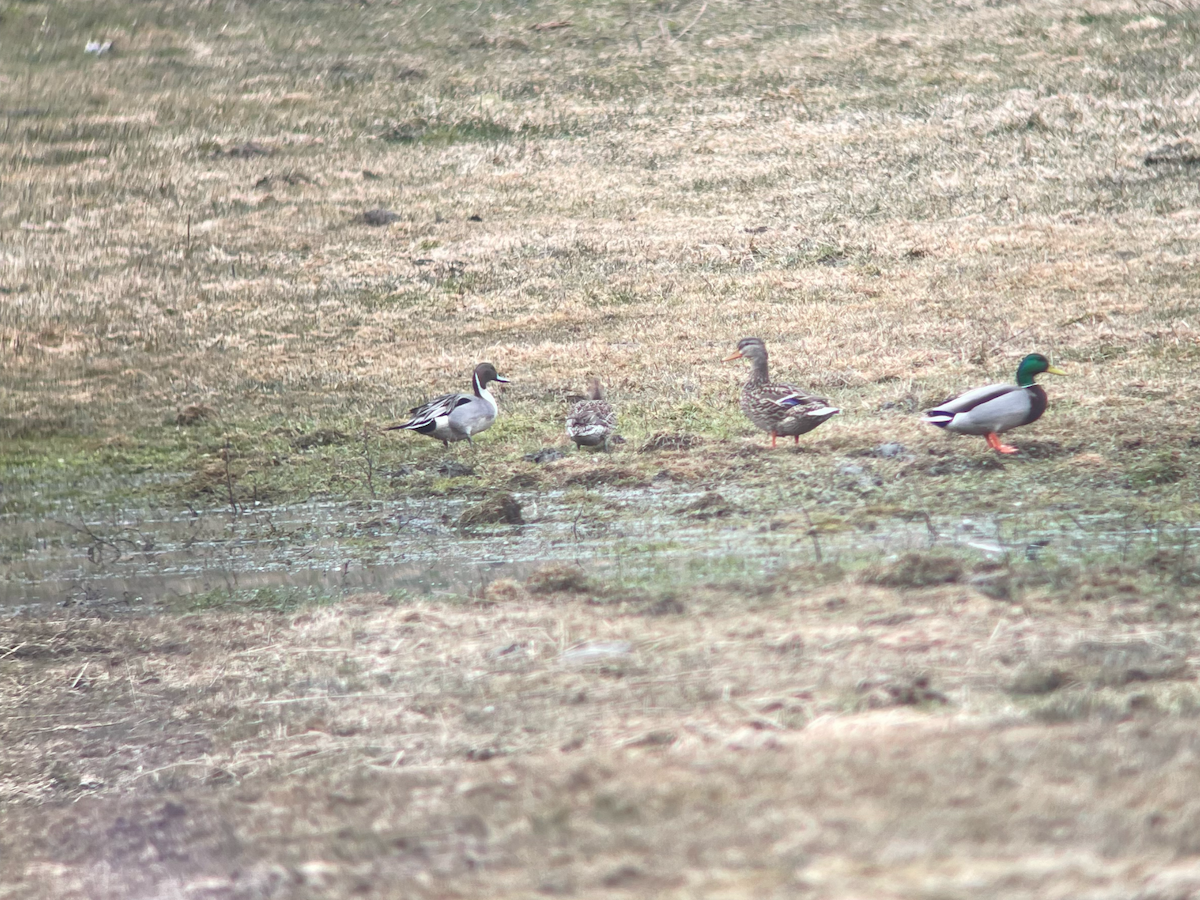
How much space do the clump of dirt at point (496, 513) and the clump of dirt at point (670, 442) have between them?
1.78 m

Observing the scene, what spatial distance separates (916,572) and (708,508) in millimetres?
2611

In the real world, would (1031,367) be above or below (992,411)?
above

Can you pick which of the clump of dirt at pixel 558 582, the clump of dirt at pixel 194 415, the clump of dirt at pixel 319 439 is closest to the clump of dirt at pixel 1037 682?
the clump of dirt at pixel 558 582

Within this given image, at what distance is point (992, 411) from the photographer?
32.0 ft

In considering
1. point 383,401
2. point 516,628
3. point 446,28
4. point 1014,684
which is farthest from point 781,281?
point 446,28

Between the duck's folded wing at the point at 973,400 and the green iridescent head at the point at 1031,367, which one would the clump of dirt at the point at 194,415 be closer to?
the duck's folded wing at the point at 973,400

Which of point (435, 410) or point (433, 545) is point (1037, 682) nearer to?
point (433, 545)

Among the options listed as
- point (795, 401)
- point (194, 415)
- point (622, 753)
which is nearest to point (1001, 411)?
point (795, 401)

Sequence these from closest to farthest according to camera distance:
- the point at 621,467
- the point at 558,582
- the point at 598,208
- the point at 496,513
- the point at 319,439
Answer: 1. the point at 558,582
2. the point at 496,513
3. the point at 621,467
4. the point at 319,439
5. the point at 598,208

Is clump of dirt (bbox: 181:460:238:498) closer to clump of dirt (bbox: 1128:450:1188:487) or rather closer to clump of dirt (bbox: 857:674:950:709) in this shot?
clump of dirt (bbox: 1128:450:1188:487)

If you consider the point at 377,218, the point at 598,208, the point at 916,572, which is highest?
the point at 377,218

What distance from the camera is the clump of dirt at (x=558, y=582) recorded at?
23.4ft

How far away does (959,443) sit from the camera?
10312mm

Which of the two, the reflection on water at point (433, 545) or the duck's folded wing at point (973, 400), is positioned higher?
the duck's folded wing at point (973, 400)
